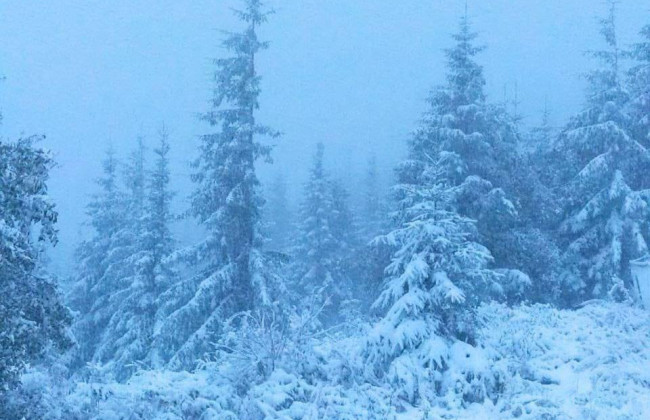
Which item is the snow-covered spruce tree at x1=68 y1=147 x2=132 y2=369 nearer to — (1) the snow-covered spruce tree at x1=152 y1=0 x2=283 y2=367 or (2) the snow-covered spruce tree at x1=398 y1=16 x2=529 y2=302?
(1) the snow-covered spruce tree at x1=152 y1=0 x2=283 y2=367

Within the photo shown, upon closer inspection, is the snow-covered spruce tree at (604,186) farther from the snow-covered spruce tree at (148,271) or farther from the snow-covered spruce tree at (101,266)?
the snow-covered spruce tree at (101,266)

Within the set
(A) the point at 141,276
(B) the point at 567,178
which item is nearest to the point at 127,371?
(A) the point at 141,276

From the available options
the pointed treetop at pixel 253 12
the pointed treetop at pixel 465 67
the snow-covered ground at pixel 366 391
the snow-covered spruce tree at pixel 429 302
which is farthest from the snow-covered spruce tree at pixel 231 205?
the snow-covered spruce tree at pixel 429 302

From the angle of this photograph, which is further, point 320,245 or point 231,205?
point 320,245

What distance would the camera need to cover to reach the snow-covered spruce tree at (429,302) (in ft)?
33.8

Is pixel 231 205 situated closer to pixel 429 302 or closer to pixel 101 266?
pixel 429 302

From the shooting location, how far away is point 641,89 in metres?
23.5

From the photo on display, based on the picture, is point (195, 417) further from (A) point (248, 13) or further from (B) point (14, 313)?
(A) point (248, 13)

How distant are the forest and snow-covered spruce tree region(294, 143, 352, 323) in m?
0.13

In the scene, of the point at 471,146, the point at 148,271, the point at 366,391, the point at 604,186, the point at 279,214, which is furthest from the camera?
the point at 279,214

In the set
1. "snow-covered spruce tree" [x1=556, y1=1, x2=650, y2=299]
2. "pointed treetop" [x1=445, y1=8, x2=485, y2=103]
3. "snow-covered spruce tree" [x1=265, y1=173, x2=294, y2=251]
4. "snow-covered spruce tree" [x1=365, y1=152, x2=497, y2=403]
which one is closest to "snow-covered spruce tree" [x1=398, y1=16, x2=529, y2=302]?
"pointed treetop" [x1=445, y1=8, x2=485, y2=103]

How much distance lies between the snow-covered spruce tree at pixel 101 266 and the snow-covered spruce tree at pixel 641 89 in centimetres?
2071

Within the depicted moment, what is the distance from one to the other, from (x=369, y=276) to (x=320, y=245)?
15499 millimetres

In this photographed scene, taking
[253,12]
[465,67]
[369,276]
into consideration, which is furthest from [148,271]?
[465,67]
